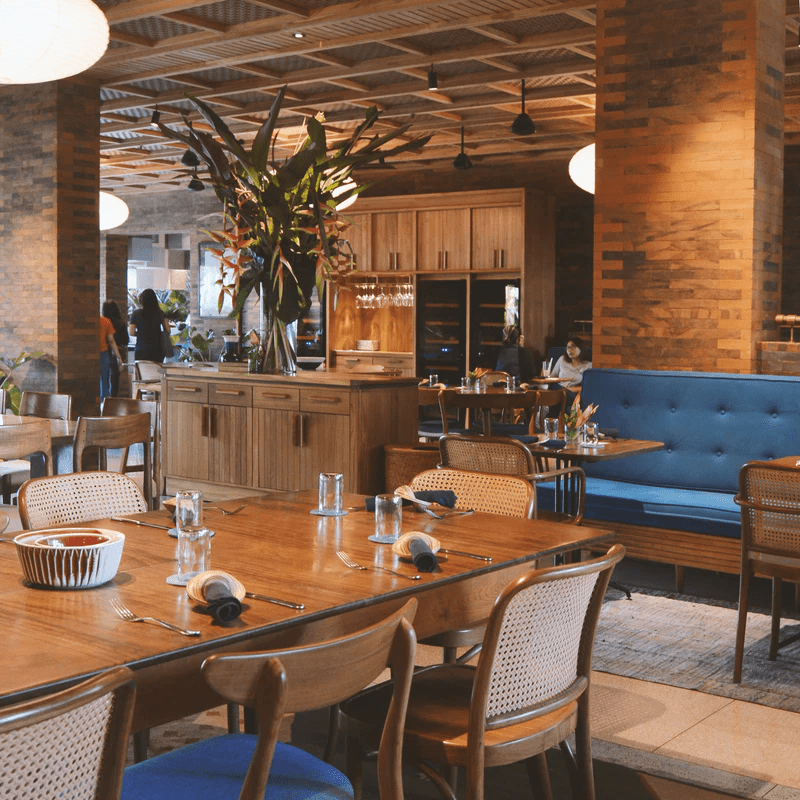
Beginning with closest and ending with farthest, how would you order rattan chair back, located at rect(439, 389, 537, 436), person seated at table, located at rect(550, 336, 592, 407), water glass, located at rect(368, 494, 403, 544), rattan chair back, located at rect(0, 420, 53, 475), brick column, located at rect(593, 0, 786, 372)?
1. water glass, located at rect(368, 494, 403, 544)
2. rattan chair back, located at rect(0, 420, 53, 475)
3. brick column, located at rect(593, 0, 786, 372)
4. rattan chair back, located at rect(439, 389, 537, 436)
5. person seated at table, located at rect(550, 336, 592, 407)

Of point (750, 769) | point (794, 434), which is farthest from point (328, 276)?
point (750, 769)

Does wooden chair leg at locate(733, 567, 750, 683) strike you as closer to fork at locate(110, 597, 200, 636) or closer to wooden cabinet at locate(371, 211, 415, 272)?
→ fork at locate(110, 597, 200, 636)

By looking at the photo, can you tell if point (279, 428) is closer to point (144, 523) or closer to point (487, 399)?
point (487, 399)

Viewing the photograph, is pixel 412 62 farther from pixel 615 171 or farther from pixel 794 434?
pixel 794 434

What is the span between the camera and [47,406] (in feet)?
21.1

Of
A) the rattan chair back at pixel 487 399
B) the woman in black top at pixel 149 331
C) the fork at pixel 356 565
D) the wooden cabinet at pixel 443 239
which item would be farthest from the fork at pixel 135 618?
the wooden cabinet at pixel 443 239

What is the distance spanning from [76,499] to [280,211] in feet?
9.75

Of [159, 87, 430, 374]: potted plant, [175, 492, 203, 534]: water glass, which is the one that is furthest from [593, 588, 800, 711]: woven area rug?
[159, 87, 430, 374]: potted plant

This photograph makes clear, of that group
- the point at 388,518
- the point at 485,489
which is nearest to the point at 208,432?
the point at 485,489

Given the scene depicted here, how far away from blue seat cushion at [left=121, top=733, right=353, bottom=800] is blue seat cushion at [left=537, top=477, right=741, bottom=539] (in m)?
3.53

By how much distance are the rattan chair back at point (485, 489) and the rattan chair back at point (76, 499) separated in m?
0.95

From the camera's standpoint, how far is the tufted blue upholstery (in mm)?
5352

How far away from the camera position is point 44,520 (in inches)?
121

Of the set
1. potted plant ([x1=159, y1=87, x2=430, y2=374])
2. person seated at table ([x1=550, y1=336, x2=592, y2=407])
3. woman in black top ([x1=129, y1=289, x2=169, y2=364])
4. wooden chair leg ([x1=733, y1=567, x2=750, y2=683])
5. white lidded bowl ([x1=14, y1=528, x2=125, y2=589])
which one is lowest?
wooden chair leg ([x1=733, y1=567, x2=750, y2=683])
